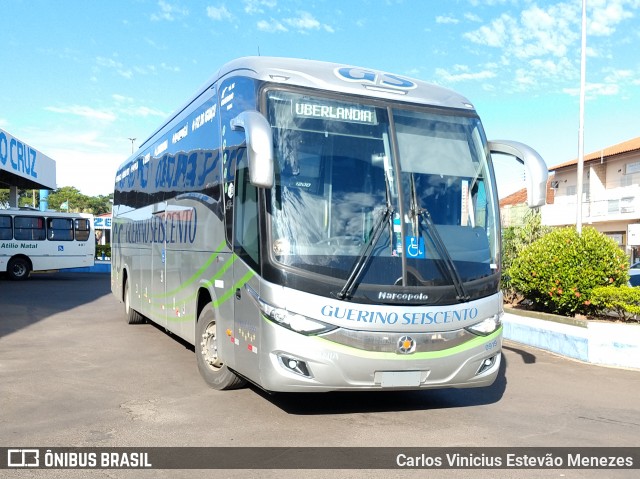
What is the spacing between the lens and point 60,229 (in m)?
26.5

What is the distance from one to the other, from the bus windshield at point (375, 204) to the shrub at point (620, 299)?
5060 mm

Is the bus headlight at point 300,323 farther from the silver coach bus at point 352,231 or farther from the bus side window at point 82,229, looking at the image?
the bus side window at point 82,229

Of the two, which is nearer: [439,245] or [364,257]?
[364,257]

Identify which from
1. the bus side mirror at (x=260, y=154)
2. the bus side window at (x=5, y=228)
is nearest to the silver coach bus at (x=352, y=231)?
the bus side mirror at (x=260, y=154)

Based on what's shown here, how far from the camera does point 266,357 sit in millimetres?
5430

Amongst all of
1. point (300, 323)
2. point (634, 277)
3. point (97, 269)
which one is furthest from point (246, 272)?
point (97, 269)

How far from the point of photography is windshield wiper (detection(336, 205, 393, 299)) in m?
5.34

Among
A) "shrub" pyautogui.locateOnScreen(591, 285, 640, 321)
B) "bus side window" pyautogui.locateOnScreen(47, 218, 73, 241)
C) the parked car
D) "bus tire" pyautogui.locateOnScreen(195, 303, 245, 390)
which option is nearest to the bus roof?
"bus tire" pyautogui.locateOnScreen(195, 303, 245, 390)

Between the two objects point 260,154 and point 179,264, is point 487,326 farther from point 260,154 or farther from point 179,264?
point 179,264

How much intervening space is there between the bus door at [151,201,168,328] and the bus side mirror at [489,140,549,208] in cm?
502

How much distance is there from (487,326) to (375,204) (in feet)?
5.36

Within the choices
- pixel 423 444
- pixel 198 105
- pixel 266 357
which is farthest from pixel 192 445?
pixel 198 105

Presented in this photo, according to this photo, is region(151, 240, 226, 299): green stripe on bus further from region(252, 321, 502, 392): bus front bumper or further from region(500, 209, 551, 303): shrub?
region(500, 209, 551, 303): shrub

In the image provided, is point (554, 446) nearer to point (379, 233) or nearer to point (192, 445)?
point (379, 233)
